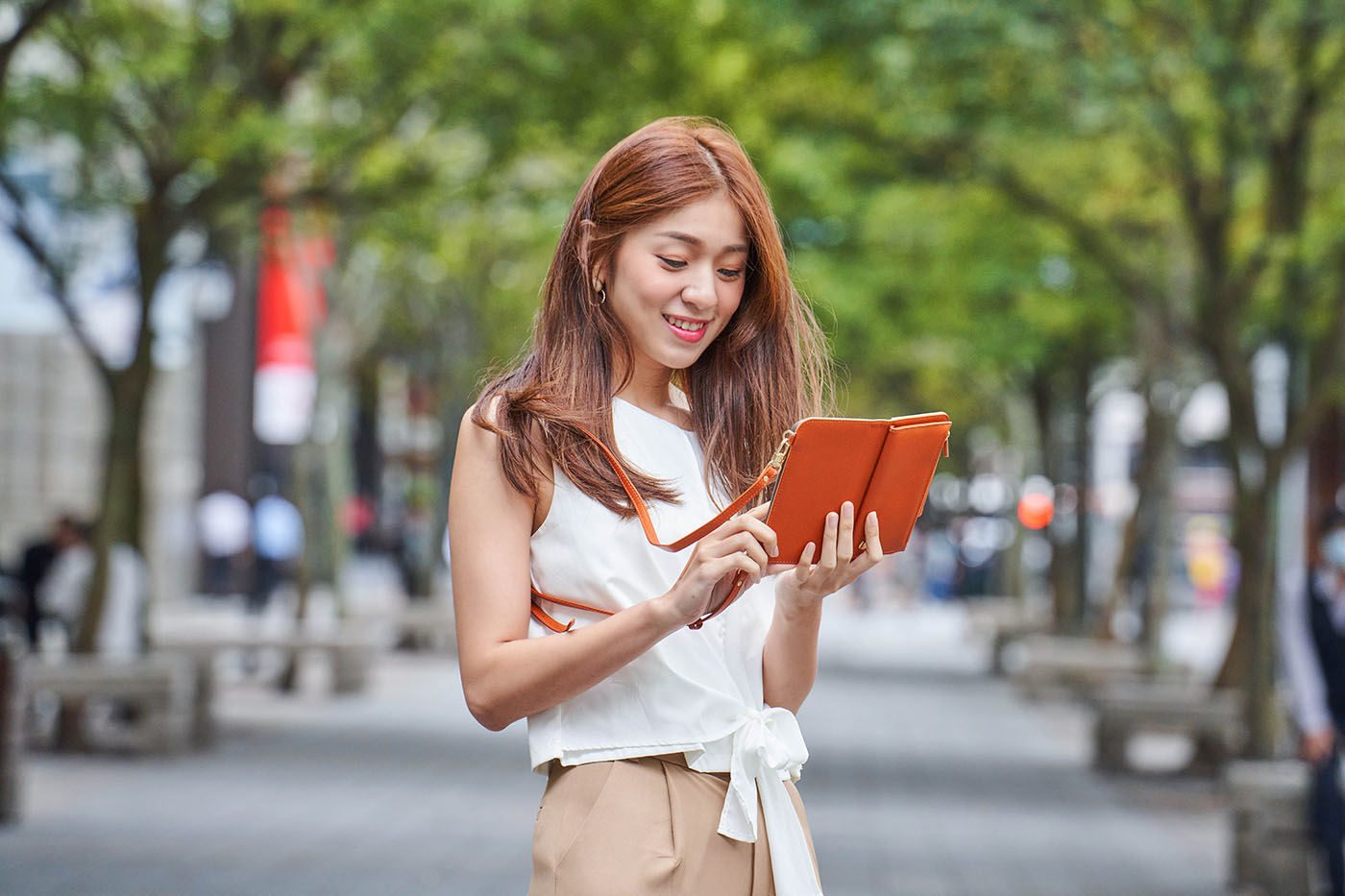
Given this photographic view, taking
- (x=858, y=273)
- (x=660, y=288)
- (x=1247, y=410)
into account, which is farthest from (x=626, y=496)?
(x=858, y=273)

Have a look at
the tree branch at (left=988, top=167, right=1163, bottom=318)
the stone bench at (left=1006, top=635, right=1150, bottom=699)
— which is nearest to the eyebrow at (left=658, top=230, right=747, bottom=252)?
the tree branch at (left=988, top=167, right=1163, bottom=318)

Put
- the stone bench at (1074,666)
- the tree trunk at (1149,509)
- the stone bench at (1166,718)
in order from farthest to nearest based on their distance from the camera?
the stone bench at (1074,666) < the tree trunk at (1149,509) < the stone bench at (1166,718)

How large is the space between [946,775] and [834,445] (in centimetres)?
1177

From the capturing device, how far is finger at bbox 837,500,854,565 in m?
2.13

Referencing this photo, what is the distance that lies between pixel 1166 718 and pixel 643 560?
11.5m

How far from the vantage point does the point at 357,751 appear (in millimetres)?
13586

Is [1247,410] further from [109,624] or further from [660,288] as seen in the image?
[660,288]

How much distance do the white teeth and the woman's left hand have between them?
1.12 ft

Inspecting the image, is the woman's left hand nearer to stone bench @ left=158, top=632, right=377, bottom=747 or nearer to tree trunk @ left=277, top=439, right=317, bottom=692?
stone bench @ left=158, top=632, right=377, bottom=747

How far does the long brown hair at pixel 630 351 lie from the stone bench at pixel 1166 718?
1058 cm

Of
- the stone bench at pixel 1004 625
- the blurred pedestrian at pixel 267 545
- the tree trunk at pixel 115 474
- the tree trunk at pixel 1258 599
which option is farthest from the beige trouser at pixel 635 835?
the blurred pedestrian at pixel 267 545

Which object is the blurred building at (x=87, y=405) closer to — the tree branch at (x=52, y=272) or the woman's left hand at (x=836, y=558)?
the tree branch at (x=52, y=272)

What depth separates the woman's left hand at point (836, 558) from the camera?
2.13 m

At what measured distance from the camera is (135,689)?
42.0 feet
